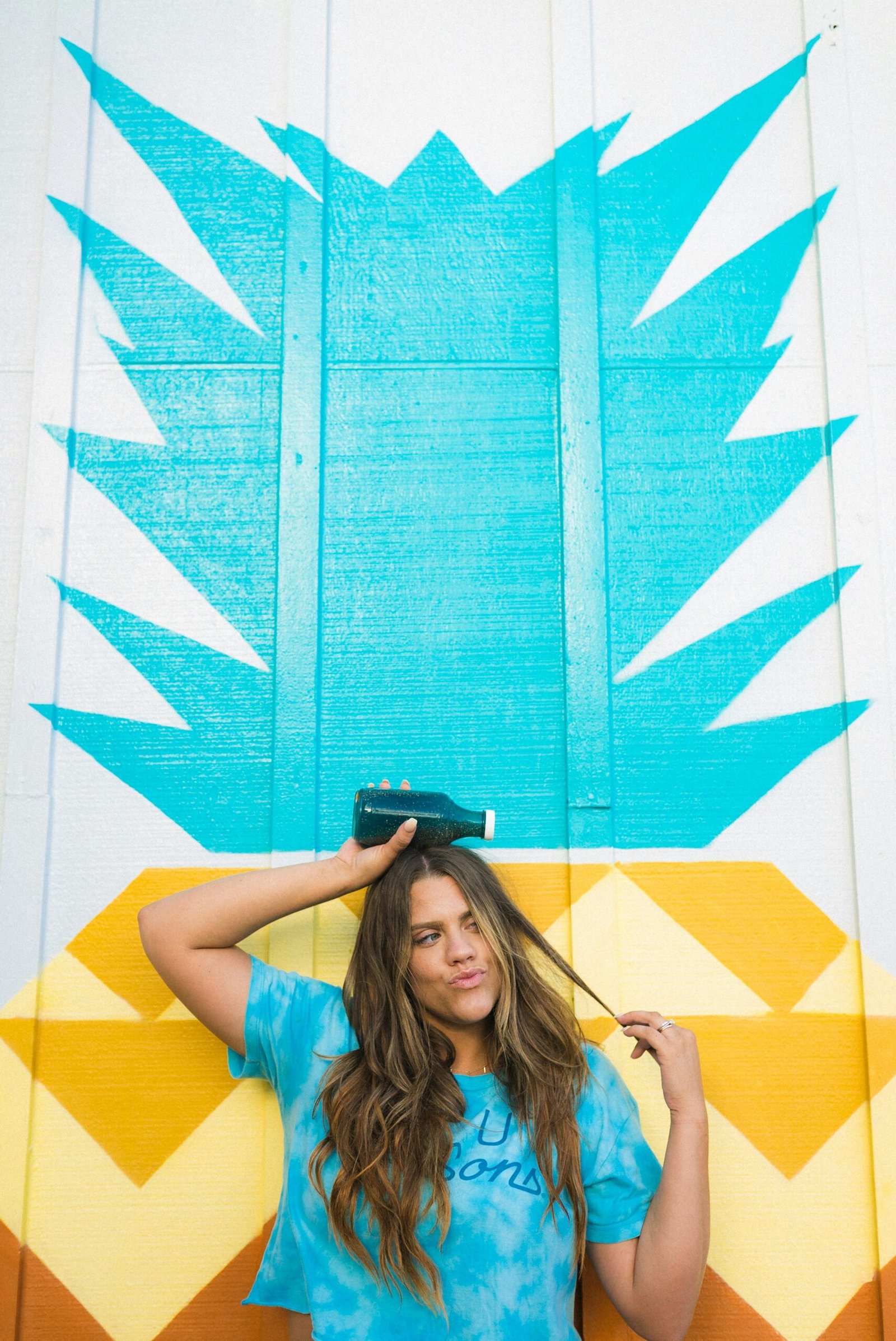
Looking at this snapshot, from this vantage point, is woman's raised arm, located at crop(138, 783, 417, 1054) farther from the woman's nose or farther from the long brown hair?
the woman's nose

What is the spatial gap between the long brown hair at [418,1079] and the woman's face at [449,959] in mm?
15

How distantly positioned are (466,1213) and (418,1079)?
22 centimetres

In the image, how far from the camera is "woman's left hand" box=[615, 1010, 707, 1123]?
1.67 m

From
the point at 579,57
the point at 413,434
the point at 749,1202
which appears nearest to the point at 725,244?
the point at 579,57

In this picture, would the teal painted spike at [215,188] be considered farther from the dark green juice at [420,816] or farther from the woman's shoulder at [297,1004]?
the woman's shoulder at [297,1004]

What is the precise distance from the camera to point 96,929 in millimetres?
2037

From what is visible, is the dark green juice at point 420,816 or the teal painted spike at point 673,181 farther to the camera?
the teal painted spike at point 673,181

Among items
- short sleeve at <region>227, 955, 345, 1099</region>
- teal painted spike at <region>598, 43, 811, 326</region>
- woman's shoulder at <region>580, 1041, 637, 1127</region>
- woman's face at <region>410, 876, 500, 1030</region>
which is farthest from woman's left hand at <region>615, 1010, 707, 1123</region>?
teal painted spike at <region>598, 43, 811, 326</region>

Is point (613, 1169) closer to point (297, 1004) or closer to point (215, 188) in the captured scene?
point (297, 1004)

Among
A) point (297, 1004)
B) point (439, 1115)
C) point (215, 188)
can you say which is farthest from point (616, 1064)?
point (215, 188)

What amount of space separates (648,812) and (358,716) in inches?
24.9

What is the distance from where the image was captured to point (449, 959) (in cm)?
176

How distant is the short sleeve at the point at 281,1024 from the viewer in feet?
5.91

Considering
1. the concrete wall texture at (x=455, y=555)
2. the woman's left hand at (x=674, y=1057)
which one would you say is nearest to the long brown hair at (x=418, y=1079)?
the woman's left hand at (x=674, y=1057)
